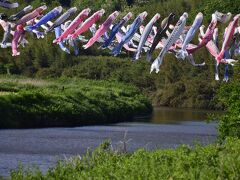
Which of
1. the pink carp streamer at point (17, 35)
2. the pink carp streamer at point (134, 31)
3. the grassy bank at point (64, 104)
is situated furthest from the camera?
the grassy bank at point (64, 104)

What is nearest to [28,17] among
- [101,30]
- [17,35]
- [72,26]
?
[17,35]

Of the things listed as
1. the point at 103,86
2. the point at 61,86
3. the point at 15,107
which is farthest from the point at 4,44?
the point at 103,86

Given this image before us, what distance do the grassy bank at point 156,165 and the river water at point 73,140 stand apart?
571cm

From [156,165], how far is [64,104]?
38.8 m

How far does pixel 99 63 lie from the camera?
97500 millimetres

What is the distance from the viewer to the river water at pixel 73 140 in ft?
103

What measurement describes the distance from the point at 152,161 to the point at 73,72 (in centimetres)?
7735

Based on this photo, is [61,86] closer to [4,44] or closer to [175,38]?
[4,44]

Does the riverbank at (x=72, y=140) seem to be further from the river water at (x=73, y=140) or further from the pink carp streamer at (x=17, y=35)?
the pink carp streamer at (x=17, y=35)

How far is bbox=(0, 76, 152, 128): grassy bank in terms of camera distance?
51.1m

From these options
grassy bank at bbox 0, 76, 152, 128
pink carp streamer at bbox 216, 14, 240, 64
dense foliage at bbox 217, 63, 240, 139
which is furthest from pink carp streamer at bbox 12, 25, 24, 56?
grassy bank at bbox 0, 76, 152, 128

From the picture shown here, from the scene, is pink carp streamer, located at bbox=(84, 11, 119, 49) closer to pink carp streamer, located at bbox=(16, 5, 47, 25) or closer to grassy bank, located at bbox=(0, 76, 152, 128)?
pink carp streamer, located at bbox=(16, 5, 47, 25)

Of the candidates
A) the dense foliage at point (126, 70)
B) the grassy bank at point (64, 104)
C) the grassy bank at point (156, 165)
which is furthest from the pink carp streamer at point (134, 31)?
the dense foliage at point (126, 70)

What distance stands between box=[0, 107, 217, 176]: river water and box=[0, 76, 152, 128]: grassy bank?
11.0ft
